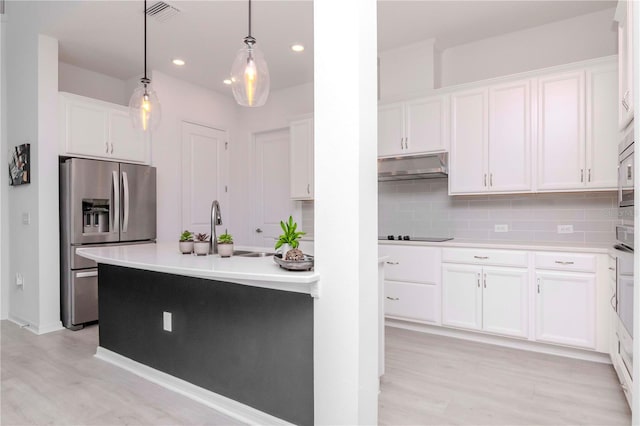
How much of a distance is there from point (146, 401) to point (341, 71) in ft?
7.03

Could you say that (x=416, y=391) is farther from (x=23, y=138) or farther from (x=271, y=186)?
(x=23, y=138)

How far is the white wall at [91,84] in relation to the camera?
4.38 metres

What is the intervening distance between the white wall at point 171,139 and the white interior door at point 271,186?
904 millimetres

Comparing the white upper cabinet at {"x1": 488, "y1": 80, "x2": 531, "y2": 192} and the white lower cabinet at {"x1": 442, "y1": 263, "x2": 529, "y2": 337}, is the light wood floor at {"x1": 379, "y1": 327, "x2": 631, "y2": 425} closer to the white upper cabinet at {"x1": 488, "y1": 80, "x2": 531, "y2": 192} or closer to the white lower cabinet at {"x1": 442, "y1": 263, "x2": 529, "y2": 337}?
the white lower cabinet at {"x1": 442, "y1": 263, "x2": 529, "y2": 337}

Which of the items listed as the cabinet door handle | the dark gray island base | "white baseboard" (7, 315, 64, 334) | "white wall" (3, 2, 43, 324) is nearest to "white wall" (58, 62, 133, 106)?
"white wall" (3, 2, 43, 324)

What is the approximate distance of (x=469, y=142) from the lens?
3.66 meters

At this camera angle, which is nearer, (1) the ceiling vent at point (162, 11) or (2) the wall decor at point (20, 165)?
(1) the ceiling vent at point (162, 11)

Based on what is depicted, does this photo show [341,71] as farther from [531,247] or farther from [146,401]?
[531,247]

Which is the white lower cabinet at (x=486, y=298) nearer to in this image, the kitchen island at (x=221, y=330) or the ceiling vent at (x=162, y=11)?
the kitchen island at (x=221, y=330)

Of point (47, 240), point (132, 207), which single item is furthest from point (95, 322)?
point (132, 207)

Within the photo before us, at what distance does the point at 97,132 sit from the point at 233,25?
1.83m

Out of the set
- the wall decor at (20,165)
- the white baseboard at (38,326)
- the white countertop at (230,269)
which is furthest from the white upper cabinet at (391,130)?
the white baseboard at (38,326)

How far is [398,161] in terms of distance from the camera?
4.04 metres

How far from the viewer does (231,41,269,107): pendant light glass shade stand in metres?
2.25
